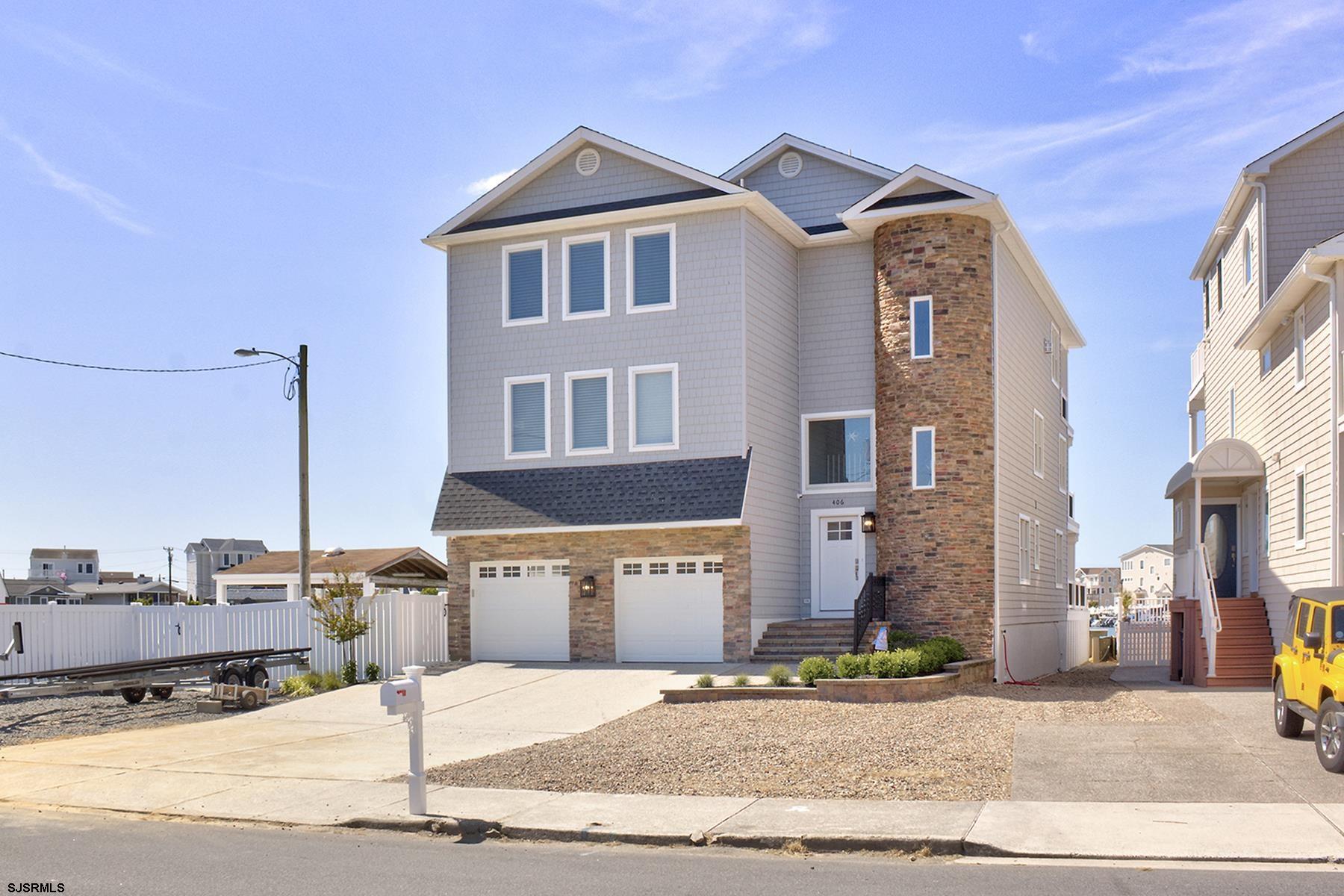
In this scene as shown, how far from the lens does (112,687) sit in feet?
60.1

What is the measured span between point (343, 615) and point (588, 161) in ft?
33.1

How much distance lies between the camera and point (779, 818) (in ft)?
33.1

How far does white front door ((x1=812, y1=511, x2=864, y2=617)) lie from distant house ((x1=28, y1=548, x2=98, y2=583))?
109 metres

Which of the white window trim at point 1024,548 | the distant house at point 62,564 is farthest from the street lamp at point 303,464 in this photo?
the distant house at point 62,564

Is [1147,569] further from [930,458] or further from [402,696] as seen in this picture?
[402,696]

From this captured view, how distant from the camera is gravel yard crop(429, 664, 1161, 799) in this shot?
38.2 feet

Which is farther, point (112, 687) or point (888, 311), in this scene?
point (888, 311)

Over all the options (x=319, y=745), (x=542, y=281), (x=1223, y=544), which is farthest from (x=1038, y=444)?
(x=319, y=745)

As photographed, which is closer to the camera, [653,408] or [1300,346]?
[1300,346]

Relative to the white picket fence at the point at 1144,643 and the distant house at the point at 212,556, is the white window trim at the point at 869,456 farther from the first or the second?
the distant house at the point at 212,556

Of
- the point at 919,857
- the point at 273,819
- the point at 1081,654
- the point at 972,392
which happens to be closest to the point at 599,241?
the point at 972,392

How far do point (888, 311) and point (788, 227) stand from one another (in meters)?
2.76

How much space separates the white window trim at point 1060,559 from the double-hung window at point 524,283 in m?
14.5

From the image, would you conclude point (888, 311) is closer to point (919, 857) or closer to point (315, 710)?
point (315, 710)
